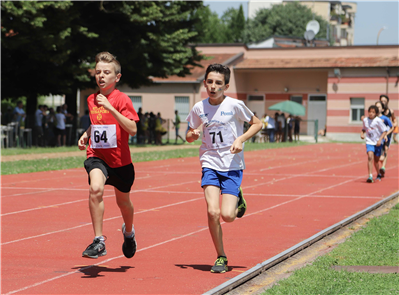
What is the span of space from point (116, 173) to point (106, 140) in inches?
13.6

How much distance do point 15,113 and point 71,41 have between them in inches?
151

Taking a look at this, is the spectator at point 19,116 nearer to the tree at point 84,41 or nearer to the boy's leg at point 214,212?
the tree at point 84,41

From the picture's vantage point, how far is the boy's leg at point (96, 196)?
584 centimetres

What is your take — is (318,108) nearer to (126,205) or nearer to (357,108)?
(357,108)

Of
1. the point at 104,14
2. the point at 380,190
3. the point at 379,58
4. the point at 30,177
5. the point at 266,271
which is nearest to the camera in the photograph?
the point at 266,271

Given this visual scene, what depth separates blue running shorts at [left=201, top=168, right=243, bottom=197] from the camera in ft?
19.9

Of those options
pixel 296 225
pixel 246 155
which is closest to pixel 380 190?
pixel 296 225

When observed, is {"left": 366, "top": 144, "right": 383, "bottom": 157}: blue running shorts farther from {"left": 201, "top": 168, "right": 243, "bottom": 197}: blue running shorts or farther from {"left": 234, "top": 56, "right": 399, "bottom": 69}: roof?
{"left": 234, "top": 56, "right": 399, "bottom": 69}: roof

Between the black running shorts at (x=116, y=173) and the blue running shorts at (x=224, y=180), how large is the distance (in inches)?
28.5

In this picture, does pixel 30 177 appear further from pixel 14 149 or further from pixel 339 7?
pixel 339 7

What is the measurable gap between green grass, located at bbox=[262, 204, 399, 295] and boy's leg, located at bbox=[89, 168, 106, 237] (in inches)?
67.3

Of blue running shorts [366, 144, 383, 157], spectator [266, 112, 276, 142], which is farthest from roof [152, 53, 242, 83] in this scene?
blue running shorts [366, 144, 383, 157]

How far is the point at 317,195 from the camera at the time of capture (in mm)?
12664

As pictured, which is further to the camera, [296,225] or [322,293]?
[296,225]
